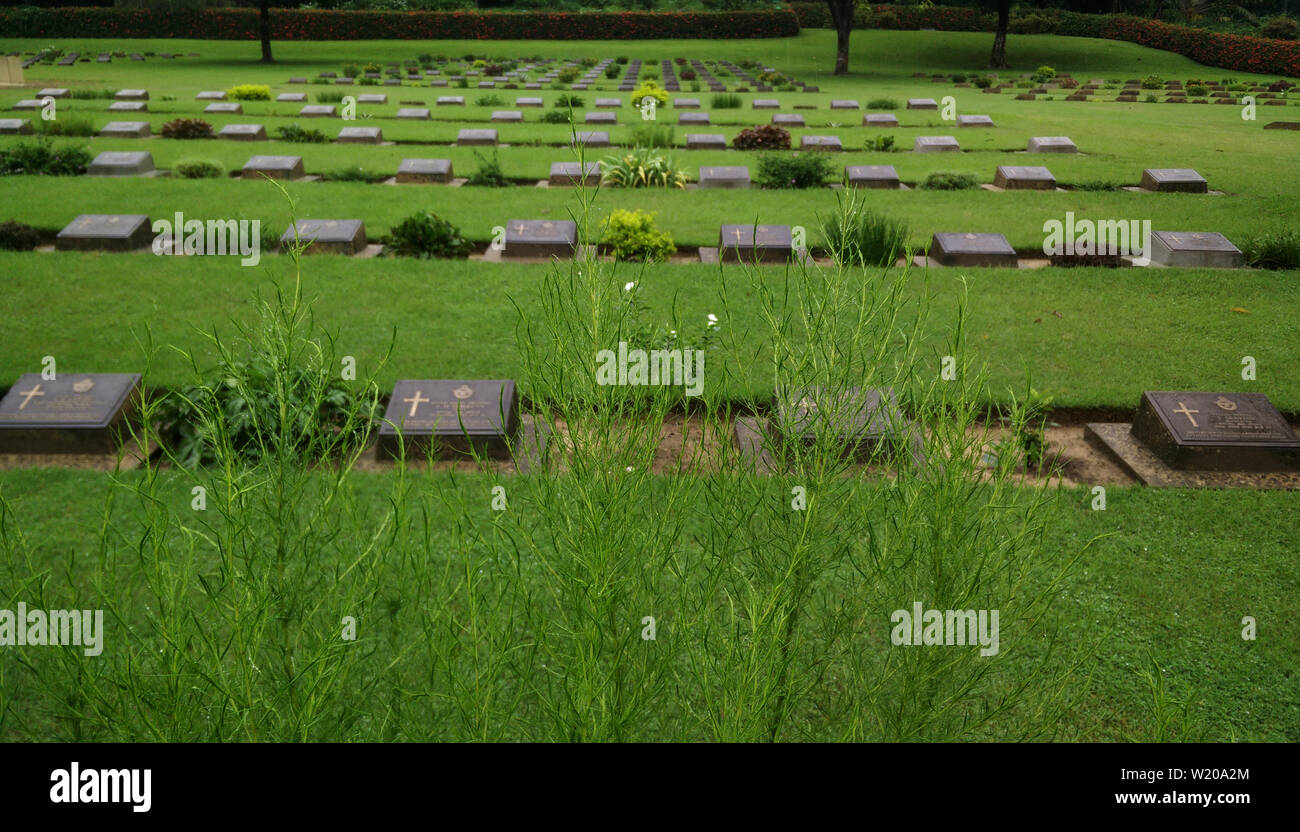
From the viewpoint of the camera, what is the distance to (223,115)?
20.2m

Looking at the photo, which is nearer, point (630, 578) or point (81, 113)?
point (630, 578)

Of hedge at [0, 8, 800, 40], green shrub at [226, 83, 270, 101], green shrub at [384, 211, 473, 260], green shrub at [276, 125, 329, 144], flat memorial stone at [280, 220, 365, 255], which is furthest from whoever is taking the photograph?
hedge at [0, 8, 800, 40]

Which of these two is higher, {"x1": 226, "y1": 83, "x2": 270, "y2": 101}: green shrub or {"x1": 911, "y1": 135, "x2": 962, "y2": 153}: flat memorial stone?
{"x1": 226, "y1": 83, "x2": 270, "y2": 101}: green shrub

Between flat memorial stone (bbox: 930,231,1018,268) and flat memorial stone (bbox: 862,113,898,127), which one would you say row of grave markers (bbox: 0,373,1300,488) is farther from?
flat memorial stone (bbox: 862,113,898,127)

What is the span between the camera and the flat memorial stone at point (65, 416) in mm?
6406

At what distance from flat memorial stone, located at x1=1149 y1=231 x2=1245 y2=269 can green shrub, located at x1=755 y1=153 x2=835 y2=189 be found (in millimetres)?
5178

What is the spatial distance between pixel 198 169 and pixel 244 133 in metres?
3.76

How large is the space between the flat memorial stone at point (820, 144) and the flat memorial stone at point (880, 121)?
3.81 meters

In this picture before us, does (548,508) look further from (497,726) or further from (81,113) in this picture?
(81,113)

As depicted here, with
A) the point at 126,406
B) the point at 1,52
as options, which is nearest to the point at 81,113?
the point at 1,52

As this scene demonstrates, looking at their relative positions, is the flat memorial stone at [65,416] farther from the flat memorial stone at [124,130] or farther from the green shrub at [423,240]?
the flat memorial stone at [124,130]

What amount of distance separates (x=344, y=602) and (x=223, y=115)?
2112 centimetres

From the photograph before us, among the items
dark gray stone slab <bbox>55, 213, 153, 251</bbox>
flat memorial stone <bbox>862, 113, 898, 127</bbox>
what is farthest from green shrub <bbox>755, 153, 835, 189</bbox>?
dark gray stone slab <bbox>55, 213, 153, 251</bbox>

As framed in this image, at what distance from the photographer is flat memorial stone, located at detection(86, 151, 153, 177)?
1412 cm
